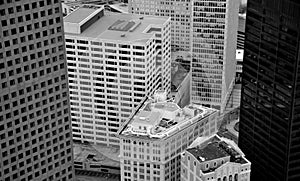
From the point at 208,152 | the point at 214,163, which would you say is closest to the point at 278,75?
the point at 208,152

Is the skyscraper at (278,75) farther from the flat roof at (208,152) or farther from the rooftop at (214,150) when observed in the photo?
the flat roof at (208,152)

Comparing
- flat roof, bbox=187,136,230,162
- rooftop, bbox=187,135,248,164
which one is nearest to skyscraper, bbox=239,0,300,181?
rooftop, bbox=187,135,248,164

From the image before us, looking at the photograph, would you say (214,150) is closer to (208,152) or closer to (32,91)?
(208,152)

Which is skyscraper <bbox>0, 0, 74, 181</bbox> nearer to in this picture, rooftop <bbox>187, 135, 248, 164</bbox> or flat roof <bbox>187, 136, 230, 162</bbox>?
flat roof <bbox>187, 136, 230, 162</bbox>

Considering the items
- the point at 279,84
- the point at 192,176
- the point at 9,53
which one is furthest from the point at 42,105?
the point at 279,84

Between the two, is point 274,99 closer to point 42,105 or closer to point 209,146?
point 209,146

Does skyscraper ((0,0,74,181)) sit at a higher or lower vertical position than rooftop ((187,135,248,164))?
higher
